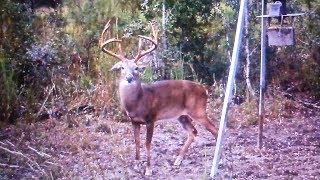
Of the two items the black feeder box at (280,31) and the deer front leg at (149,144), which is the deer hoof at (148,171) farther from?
the black feeder box at (280,31)

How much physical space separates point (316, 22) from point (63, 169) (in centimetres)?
590

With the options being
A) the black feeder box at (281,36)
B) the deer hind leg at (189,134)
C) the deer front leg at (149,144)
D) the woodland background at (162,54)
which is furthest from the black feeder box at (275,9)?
the woodland background at (162,54)

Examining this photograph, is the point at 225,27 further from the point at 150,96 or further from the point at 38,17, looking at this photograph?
the point at 150,96

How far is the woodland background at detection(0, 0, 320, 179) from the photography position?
10.0m

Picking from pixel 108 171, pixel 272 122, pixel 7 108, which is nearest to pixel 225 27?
pixel 272 122

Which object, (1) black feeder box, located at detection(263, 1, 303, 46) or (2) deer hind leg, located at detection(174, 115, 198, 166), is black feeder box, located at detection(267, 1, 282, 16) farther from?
(2) deer hind leg, located at detection(174, 115, 198, 166)

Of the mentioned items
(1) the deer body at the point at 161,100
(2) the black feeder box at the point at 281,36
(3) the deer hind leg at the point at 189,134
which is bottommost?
(3) the deer hind leg at the point at 189,134

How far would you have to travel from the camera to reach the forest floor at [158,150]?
6922 mm

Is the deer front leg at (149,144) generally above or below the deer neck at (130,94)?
below

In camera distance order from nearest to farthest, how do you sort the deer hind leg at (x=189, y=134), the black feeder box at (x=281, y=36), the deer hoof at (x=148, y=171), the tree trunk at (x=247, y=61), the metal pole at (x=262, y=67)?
the deer hoof at (x=148, y=171) < the black feeder box at (x=281, y=36) < the deer hind leg at (x=189, y=134) < the metal pole at (x=262, y=67) < the tree trunk at (x=247, y=61)

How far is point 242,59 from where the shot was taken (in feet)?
37.2

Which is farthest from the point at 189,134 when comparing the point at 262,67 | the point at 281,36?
the point at 281,36

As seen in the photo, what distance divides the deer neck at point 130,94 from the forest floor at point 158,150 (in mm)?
614

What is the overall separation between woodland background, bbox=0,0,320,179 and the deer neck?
7.30ft
